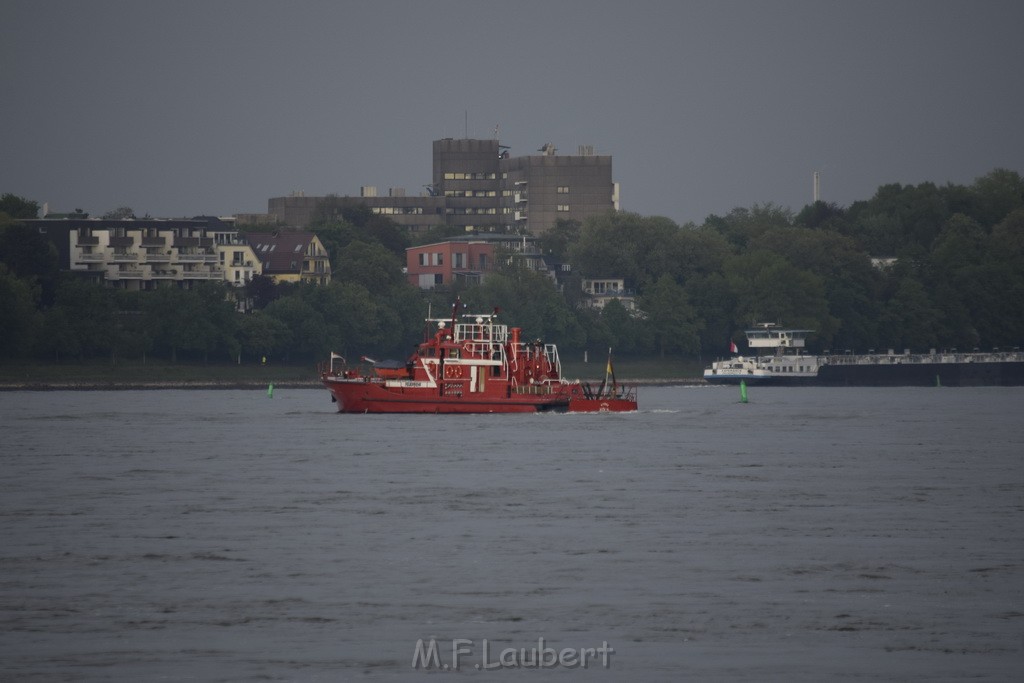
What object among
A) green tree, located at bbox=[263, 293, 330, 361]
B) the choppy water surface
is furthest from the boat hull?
green tree, located at bbox=[263, 293, 330, 361]

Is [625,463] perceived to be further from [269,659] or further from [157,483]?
[269,659]

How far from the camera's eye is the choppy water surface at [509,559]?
1174 inches

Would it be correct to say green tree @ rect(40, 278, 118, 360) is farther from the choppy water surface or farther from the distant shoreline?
the choppy water surface

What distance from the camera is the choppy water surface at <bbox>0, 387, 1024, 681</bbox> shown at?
29.8 meters

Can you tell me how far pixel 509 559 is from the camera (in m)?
40.9

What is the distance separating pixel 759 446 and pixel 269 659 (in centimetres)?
5824

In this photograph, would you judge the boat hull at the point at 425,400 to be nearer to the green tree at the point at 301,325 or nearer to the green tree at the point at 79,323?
the green tree at the point at 79,323

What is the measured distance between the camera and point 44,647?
30.2 metres

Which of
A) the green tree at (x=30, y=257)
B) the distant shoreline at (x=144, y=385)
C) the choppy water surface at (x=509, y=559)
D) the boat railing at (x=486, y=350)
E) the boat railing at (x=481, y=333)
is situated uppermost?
the green tree at (x=30, y=257)

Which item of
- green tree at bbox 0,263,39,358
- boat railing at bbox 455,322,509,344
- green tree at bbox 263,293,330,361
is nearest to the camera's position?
boat railing at bbox 455,322,509,344

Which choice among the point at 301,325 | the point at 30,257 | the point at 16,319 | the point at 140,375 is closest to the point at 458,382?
the point at 140,375

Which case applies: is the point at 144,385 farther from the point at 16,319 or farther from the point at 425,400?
the point at 425,400

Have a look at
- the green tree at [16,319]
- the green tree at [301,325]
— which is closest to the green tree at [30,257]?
the green tree at [16,319]

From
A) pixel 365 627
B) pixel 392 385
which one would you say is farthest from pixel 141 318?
pixel 365 627
